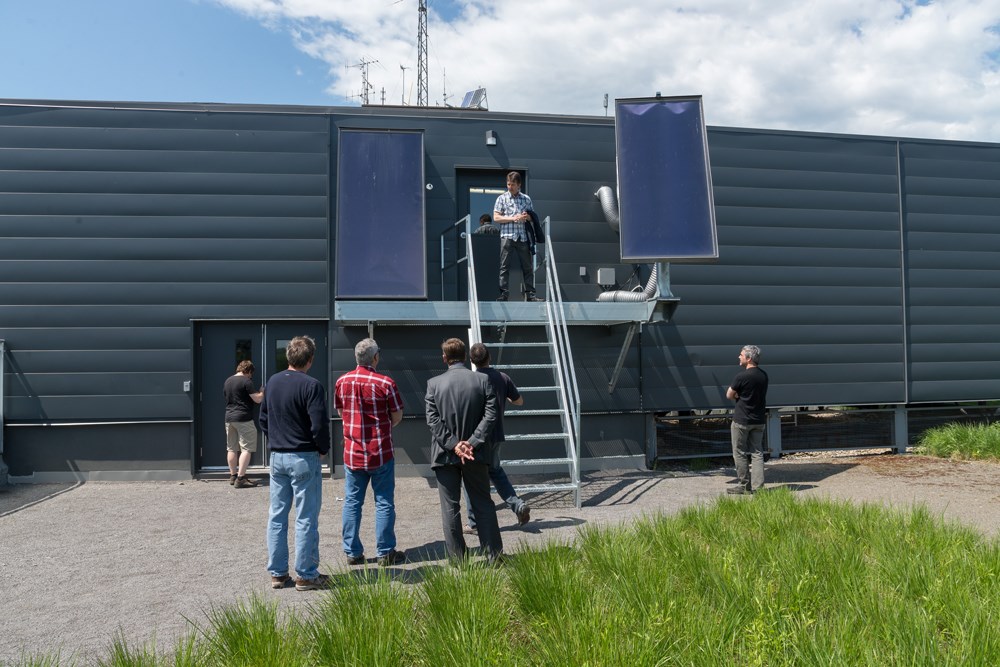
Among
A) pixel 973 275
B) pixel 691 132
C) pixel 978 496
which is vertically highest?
pixel 691 132

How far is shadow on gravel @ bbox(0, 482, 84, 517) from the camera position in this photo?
8438 mm

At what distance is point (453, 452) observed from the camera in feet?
18.7

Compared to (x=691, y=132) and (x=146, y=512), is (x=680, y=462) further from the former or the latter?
(x=146, y=512)

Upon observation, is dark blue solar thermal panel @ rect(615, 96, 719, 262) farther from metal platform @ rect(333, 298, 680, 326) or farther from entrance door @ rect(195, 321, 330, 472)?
entrance door @ rect(195, 321, 330, 472)

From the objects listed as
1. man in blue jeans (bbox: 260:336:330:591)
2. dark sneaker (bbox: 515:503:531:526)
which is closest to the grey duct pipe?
dark sneaker (bbox: 515:503:531:526)

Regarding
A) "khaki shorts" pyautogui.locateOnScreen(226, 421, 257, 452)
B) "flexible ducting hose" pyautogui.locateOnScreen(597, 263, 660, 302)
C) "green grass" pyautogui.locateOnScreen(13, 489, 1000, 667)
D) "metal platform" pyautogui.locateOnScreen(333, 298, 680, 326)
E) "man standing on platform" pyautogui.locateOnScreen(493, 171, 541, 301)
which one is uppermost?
"man standing on platform" pyautogui.locateOnScreen(493, 171, 541, 301)

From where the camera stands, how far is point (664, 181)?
9.59 metres

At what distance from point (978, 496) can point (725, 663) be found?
695cm

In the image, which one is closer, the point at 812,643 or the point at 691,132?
the point at 812,643

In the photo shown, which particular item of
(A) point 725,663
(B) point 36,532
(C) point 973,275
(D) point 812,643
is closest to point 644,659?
(A) point 725,663

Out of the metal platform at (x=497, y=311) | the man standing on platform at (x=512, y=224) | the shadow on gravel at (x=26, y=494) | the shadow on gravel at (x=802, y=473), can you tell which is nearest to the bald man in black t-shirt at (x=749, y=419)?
the shadow on gravel at (x=802, y=473)

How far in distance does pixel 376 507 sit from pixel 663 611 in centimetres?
277

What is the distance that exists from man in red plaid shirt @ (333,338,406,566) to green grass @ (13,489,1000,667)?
999 mm

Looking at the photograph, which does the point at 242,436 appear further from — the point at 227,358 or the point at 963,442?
the point at 963,442
